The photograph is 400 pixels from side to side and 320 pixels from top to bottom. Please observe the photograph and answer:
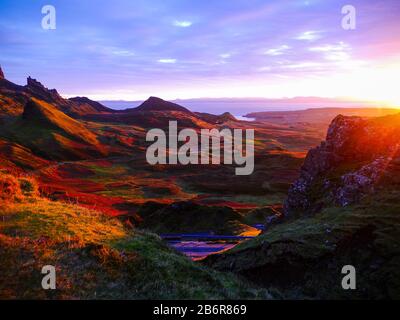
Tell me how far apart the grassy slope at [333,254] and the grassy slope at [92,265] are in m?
2.16

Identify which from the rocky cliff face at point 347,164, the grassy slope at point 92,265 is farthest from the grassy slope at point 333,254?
the grassy slope at point 92,265

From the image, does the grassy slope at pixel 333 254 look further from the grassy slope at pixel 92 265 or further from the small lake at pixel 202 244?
the small lake at pixel 202 244

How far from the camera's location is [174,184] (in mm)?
97250

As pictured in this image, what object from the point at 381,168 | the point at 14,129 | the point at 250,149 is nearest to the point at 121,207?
the point at 381,168

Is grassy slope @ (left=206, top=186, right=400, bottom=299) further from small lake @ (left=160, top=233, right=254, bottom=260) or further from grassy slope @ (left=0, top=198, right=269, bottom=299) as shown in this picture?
small lake @ (left=160, top=233, right=254, bottom=260)

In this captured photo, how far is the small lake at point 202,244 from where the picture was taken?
31.7 m

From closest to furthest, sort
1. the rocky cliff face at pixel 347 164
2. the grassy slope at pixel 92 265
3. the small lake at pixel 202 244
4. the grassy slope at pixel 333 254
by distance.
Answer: the grassy slope at pixel 92 265 < the grassy slope at pixel 333 254 < the rocky cliff face at pixel 347 164 < the small lake at pixel 202 244

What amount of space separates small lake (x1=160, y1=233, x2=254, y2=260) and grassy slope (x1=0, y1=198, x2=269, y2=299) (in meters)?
12.6

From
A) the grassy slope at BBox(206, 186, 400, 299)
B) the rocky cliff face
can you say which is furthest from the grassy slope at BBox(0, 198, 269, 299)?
the rocky cliff face

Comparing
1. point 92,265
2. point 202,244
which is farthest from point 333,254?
point 202,244

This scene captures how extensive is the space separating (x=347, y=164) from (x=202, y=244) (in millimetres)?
15129

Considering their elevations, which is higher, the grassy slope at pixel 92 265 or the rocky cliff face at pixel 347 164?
the rocky cliff face at pixel 347 164

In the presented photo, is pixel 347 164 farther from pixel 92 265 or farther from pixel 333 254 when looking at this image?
pixel 92 265
